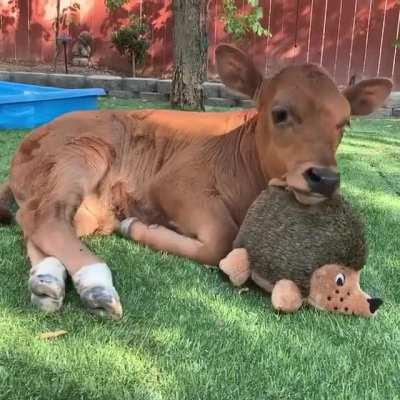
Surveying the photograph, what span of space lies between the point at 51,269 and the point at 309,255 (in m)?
0.93

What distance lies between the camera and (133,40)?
10.2 metres

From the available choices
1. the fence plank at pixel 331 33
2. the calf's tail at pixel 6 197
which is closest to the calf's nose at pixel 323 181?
the calf's tail at pixel 6 197

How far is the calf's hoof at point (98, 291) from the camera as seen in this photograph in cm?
216

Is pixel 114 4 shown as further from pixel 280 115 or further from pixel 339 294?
pixel 339 294

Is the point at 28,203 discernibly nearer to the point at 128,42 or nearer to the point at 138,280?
the point at 138,280

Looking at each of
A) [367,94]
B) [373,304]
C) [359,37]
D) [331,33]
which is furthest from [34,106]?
[359,37]

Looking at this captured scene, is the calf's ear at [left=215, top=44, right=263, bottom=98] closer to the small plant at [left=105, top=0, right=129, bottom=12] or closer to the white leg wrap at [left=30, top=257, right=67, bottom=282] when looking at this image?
the white leg wrap at [left=30, top=257, right=67, bottom=282]

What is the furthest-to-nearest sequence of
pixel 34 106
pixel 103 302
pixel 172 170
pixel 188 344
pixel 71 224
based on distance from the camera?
pixel 34 106 < pixel 172 170 < pixel 71 224 < pixel 103 302 < pixel 188 344

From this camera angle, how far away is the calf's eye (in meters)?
2.58

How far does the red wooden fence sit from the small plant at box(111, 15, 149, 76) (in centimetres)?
30

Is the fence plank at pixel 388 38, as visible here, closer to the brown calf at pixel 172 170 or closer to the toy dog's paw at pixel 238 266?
the brown calf at pixel 172 170

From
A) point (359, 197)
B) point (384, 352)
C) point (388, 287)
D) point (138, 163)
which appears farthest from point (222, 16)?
point (384, 352)

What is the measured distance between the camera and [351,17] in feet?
34.2

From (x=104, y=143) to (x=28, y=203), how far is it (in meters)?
0.59
